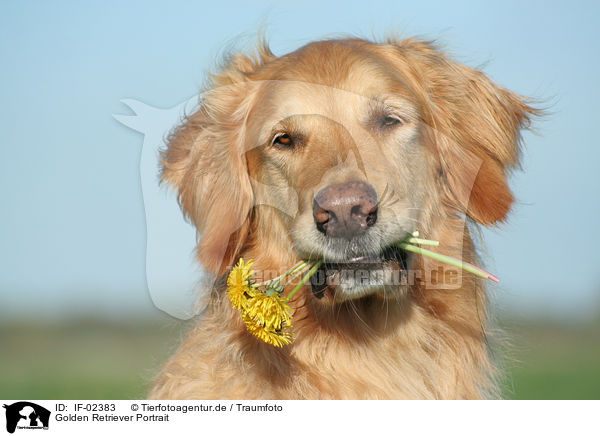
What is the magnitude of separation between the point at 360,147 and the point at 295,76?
2.05 feet

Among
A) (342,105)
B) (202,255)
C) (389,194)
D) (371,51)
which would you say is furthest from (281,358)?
(371,51)

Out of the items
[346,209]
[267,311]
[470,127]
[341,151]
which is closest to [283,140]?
[341,151]

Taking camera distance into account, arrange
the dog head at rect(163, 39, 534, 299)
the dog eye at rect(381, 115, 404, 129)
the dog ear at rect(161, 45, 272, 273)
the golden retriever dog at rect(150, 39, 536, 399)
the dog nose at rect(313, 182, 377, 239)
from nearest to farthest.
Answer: the dog nose at rect(313, 182, 377, 239)
the dog head at rect(163, 39, 534, 299)
the golden retriever dog at rect(150, 39, 536, 399)
the dog eye at rect(381, 115, 404, 129)
the dog ear at rect(161, 45, 272, 273)

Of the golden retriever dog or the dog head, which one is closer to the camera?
the dog head

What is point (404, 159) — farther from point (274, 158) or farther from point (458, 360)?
point (458, 360)

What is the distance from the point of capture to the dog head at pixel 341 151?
361 cm

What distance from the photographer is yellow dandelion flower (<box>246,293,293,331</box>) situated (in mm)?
3455

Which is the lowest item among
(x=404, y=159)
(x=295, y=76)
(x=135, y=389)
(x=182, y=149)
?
(x=135, y=389)

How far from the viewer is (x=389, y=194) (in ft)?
11.9
